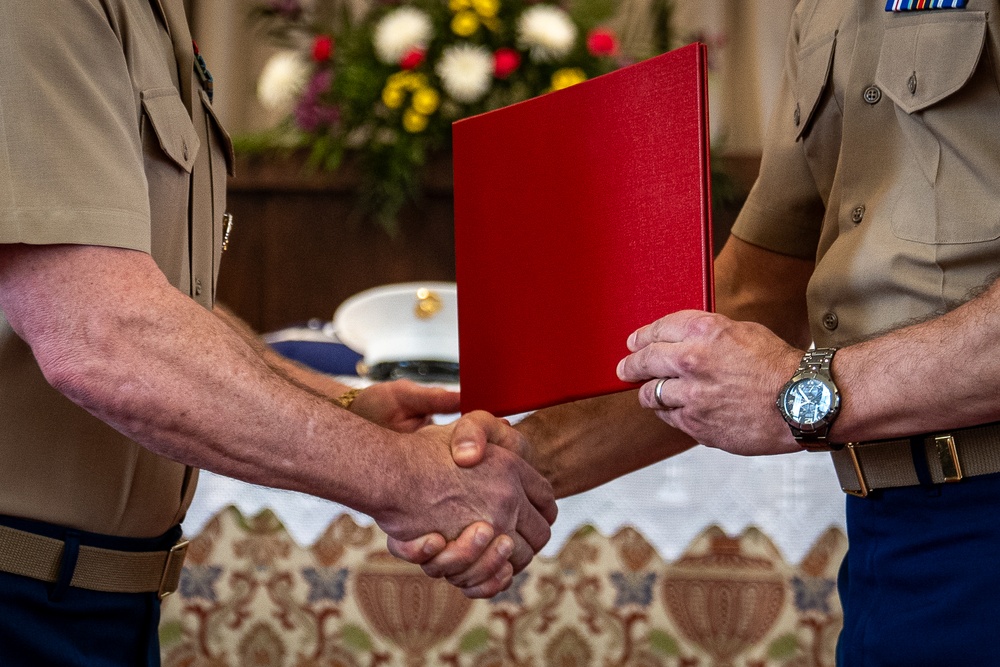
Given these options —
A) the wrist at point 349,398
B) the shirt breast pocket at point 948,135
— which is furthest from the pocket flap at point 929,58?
the wrist at point 349,398

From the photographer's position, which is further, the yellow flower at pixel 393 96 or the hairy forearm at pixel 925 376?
the yellow flower at pixel 393 96

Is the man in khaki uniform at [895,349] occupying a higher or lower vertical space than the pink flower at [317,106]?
lower

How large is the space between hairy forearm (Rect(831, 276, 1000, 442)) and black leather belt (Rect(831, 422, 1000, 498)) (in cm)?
2

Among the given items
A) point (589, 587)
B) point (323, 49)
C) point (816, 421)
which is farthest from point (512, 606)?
point (323, 49)

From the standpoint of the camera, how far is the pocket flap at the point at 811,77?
1.31 meters

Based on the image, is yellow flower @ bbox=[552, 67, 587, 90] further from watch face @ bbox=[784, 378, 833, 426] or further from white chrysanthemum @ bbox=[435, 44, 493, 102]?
watch face @ bbox=[784, 378, 833, 426]

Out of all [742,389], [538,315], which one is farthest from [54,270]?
[742,389]

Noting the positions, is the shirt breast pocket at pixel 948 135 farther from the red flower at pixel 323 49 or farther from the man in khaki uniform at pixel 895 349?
the red flower at pixel 323 49

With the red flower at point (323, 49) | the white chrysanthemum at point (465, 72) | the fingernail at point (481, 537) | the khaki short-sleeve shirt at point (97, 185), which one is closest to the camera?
the khaki short-sleeve shirt at point (97, 185)

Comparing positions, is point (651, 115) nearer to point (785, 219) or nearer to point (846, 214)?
point (846, 214)

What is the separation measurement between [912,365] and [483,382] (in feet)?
1.66

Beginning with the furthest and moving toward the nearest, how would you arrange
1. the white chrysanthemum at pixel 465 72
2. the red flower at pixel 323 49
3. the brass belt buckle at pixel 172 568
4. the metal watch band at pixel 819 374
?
the red flower at pixel 323 49
the white chrysanthemum at pixel 465 72
the brass belt buckle at pixel 172 568
the metal watch band at pixel 819 374

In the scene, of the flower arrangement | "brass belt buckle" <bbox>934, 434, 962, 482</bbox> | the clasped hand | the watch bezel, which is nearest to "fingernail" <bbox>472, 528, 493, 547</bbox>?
the clasped hand

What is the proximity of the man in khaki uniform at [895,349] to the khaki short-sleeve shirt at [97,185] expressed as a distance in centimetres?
38
